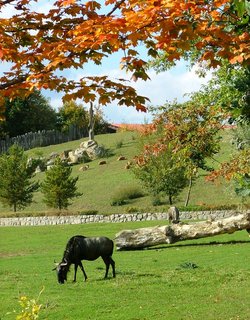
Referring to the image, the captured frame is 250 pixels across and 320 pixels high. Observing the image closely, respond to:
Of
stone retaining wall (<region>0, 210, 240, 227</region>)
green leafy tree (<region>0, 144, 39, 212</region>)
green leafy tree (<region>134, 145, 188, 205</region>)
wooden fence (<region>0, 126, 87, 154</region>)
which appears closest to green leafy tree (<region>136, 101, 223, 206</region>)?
stone retaining wall (<region>0, 210, 240, 227</region>)

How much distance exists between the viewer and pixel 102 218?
135 feet

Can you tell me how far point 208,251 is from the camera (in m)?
→ 22.7

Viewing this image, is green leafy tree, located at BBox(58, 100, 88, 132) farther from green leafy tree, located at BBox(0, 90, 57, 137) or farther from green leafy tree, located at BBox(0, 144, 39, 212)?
green leafy tree, located at BBox(0, 144, 39, 212)

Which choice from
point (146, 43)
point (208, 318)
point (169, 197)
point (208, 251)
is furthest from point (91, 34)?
point (169, 197)

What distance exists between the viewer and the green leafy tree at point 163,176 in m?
43.2

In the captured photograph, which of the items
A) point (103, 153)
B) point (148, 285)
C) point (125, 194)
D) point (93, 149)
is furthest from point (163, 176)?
point (148, 285)

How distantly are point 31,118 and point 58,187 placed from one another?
4548cm

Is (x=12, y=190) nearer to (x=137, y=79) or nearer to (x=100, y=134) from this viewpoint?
(x=100, y=134)

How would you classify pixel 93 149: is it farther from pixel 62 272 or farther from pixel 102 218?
pixel 62 272

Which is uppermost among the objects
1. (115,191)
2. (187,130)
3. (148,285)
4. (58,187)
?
(187,130)

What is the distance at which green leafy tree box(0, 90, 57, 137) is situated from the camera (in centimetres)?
8531

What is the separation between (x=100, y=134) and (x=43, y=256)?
57.0 meters

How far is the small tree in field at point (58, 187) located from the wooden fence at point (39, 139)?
33229 millimetres

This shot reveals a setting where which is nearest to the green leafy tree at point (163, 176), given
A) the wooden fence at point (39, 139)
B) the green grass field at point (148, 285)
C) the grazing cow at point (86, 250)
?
the green grass field at point (148, 285)
